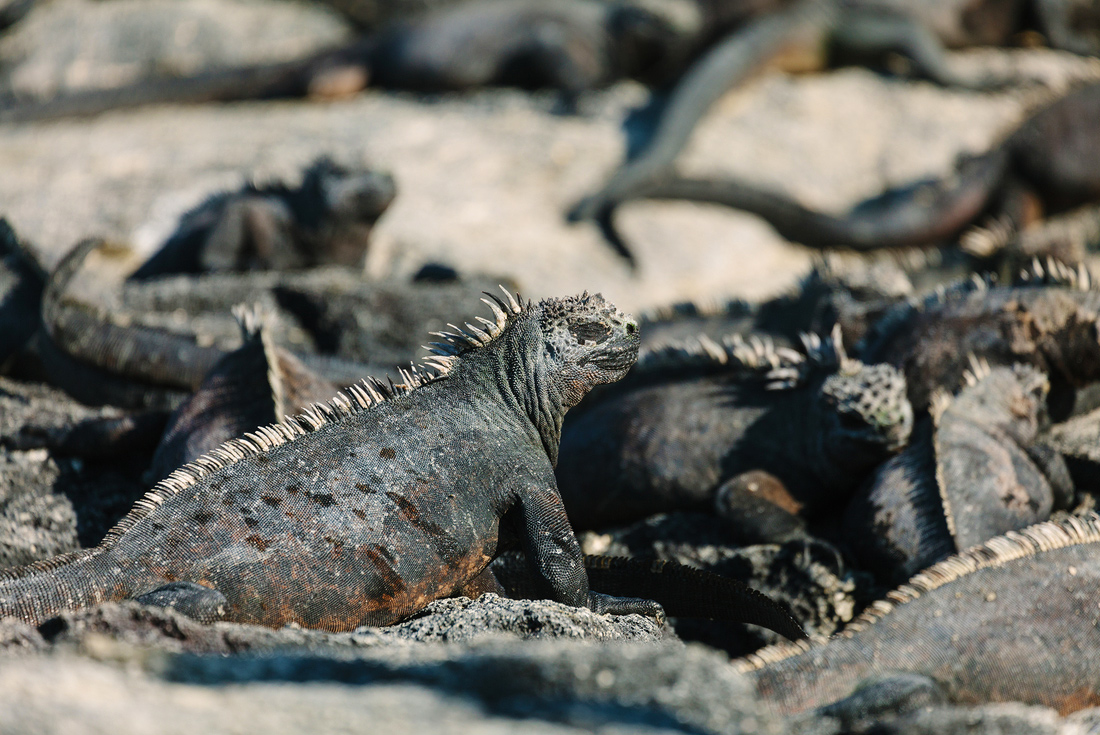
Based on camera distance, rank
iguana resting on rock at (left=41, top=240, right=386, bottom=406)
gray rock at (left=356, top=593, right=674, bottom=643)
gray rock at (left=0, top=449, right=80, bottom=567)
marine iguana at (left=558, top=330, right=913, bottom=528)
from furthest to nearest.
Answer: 1. iguana resting on rock at (left=41, top=240, right=386, bottom=406)
2. marine iguana at (left=558, top=330, right=913, bottom=528)
3. gray rock at (left=0, top=449, right=80, bottom=567)
4. gray rock at (left=356, top=593, right=674, bottom=643)

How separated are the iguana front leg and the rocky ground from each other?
10 cm

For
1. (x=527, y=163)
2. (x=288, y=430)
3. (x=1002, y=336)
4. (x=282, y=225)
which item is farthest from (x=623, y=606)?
(x=527, y=163)

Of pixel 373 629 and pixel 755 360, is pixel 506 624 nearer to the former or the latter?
pixel 373 629

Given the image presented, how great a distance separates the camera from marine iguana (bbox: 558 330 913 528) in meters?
4.39

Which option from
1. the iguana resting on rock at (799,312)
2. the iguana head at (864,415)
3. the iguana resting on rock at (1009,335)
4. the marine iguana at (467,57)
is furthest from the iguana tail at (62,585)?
the marine iguana at (467,57)

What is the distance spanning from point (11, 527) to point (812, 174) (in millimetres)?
7281

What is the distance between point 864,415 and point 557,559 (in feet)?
5.47

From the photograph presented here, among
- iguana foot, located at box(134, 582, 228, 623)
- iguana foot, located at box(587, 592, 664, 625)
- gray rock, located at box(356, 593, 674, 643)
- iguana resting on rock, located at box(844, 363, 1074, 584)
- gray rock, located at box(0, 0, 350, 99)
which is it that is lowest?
iguana resting on rock, located at box(844, 363, 1074, 584)

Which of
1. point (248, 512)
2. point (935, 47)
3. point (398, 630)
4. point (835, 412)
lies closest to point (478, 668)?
point (398, 630)

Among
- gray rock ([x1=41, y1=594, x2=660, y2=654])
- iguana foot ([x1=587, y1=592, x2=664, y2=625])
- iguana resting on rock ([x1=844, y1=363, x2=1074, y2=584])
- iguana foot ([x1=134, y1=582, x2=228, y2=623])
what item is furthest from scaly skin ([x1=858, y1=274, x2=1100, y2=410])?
iguana foot ([x1=134, y1=582, x2=228, y2=623])

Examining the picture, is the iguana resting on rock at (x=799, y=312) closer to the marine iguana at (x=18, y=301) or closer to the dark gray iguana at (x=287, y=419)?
the dark gray iguana at (x=287, y=419)

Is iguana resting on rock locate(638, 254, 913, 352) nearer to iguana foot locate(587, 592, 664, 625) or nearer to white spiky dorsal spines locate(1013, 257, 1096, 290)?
white spiky dorsal spines locate(1013, 257, 1096, 290)

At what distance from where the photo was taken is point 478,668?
197 cm

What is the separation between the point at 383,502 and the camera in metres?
2.93
